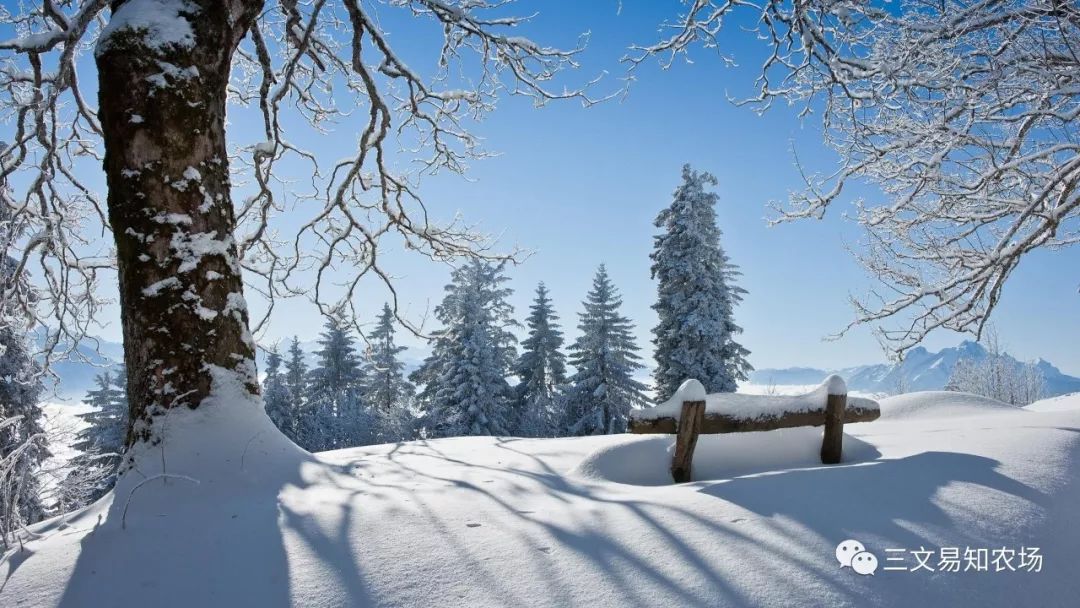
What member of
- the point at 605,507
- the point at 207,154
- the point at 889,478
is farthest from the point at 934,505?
the point at 207,154

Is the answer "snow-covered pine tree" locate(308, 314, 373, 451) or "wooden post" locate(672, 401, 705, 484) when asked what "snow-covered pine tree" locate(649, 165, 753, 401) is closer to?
"wooden post" locate(672, 401, 705, 484)

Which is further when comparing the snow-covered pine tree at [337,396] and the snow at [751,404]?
the snow-covered pine tree at [337,396]

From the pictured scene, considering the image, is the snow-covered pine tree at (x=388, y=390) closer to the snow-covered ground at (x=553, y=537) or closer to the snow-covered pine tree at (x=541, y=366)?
the snow-covered pine tree at (x=541, y=366)

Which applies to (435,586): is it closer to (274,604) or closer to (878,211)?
(274,604)

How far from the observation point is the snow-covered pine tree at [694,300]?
20.7 metres

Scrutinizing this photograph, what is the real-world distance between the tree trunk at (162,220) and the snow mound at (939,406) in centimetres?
774

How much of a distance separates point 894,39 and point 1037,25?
4.27ft

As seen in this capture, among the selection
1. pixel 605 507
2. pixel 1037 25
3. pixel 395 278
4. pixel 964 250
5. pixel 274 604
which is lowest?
pixel 274 604

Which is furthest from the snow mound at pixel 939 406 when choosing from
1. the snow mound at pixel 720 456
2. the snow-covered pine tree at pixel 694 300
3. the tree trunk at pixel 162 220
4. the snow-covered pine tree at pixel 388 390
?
the snow-covered pine tree at pixel 388 390

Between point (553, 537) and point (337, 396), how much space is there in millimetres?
37180

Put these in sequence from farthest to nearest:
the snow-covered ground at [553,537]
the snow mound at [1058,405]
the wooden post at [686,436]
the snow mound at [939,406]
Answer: the snow mound at [1058,405]
the snow mound at [939,406]
the wooden post at [686,436]
the snow-covered ground at [553,537]

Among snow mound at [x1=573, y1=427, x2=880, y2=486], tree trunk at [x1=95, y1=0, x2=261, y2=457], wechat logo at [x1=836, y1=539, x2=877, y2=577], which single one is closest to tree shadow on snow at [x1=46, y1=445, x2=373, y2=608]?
tree trunk at [x1=95, y1=0, x2=261, y2=457]

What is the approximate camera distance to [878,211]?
26.6ft

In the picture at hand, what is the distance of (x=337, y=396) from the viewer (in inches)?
1444
